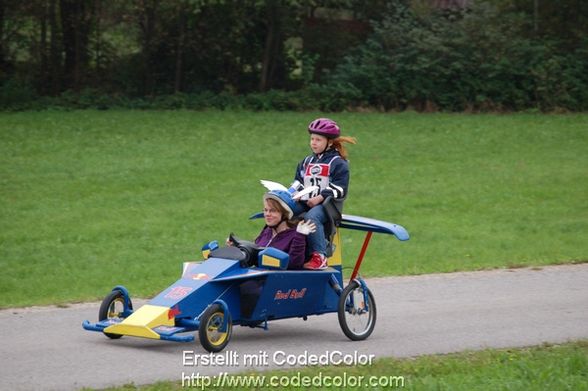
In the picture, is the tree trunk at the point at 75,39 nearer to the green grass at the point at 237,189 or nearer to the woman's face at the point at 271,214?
the green grass at the point at 237,189

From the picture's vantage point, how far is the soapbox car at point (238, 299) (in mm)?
8875

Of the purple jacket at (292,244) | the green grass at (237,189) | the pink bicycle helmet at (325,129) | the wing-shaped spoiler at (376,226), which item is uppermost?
the pink bicycle helmet at (325,129)

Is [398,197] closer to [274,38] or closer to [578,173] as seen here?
[578,173]

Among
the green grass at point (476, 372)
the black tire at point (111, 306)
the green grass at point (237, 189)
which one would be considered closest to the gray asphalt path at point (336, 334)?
the black tire at point (111, 306)

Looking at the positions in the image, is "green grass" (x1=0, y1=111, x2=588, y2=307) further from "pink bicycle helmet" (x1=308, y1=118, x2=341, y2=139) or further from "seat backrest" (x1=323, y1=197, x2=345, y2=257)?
"pink bicycle helmet" (x1=308, y1=118, x2=341, y2=139)

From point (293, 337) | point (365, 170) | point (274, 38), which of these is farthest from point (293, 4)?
point (293, 337)

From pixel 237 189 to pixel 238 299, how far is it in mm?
10989

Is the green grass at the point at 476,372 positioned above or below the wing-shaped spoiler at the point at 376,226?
below

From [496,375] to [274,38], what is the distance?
89.9 ft

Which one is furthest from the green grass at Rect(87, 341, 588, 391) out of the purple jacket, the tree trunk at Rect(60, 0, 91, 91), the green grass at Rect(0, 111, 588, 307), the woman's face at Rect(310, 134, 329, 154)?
the tree trunk at Rect(60, 0, 91, 91)

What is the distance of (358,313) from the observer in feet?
32.6

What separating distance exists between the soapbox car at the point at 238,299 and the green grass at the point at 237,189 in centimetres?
259

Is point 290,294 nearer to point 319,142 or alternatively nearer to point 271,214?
point 271,214

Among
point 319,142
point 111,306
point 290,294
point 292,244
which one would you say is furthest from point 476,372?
point 111,306
